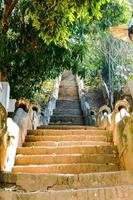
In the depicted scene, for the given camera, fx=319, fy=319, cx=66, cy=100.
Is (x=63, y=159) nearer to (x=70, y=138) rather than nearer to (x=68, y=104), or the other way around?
(x=70, y=138)

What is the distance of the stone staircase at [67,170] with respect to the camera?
164 inches

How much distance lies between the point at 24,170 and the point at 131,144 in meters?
1.89

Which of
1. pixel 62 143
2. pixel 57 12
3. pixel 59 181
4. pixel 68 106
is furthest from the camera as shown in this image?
pixel 68 106

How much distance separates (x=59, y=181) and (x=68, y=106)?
13061 millimetres

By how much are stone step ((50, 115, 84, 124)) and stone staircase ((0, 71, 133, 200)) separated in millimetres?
6143

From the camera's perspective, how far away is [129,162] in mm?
5094

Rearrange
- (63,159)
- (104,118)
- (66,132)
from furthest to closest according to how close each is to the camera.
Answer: (104,118) → (66,132) → (63,159)

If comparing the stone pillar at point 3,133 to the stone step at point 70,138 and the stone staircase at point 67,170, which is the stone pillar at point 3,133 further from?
the stone step at point 70,138

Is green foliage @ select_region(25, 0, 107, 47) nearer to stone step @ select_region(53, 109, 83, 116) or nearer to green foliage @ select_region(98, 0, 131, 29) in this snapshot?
green foliage @ select_region(98, 0, 131, 29)

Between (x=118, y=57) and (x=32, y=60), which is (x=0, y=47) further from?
(x=118, y=57)

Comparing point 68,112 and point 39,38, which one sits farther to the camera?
point 68,112

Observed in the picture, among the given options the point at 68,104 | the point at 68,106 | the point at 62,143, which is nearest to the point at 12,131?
the point at 62,143

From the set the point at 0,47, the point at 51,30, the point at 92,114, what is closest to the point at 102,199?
the point at 51,30

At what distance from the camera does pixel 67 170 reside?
5469mm
